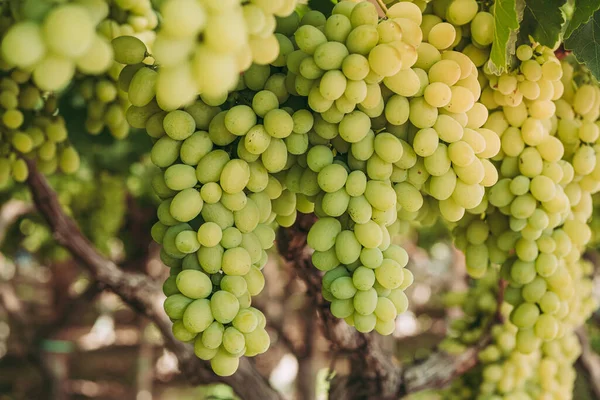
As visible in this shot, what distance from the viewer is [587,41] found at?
0.75 metres

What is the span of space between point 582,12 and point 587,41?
80 mm

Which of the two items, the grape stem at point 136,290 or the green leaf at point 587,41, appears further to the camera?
the grape stem at point 136,290

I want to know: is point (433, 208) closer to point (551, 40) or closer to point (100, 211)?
point (551, 40)

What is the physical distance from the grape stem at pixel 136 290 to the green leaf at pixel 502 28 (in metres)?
0.83

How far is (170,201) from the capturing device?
2.11ft

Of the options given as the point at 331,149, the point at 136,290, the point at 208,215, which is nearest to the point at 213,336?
the point at 208,215

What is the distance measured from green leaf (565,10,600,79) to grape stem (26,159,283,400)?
86 centimetres

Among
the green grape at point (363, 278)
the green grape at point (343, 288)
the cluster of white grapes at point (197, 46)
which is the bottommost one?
the green grape at point (343, 288)

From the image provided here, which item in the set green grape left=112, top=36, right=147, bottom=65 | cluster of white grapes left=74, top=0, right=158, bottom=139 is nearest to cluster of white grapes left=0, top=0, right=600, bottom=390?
green grape left=112, top=36, right=147, bottom=65

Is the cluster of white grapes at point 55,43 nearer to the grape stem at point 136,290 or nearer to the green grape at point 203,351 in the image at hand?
the green grape at point 203,351

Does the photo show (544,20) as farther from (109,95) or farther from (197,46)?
(109,95)

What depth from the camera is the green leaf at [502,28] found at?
24.9 inches

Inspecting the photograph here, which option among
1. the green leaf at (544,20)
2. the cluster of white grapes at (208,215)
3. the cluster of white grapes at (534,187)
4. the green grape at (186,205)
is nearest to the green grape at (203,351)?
the cluster of white grapes at (208,215)

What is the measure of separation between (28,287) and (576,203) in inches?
180
